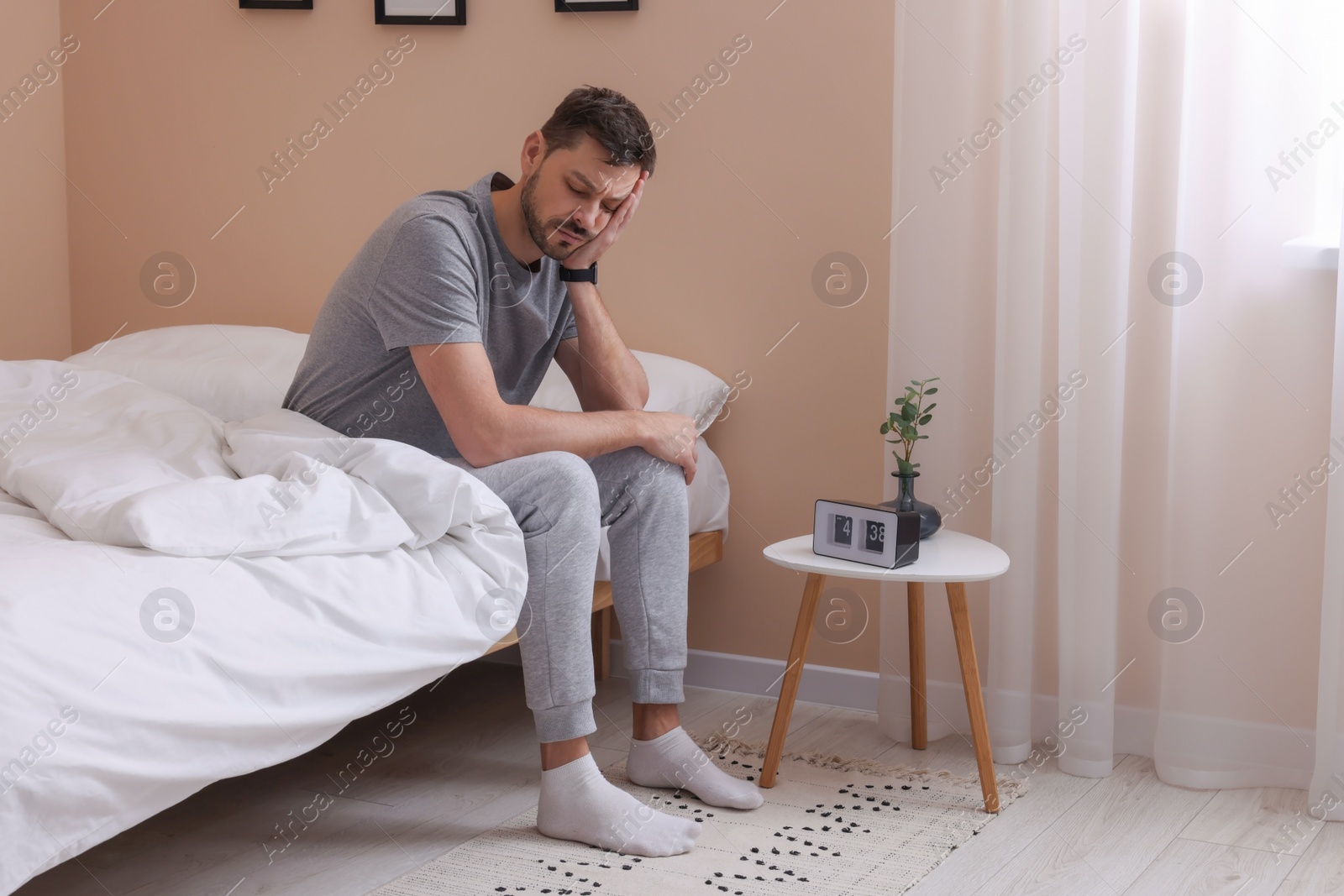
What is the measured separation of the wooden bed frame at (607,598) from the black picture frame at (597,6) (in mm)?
1000

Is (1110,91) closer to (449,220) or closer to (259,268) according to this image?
(449,220)

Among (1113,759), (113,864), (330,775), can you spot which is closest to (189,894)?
(113,864)

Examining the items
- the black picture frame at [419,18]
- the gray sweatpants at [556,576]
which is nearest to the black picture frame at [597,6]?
the black picture frame at [419,18]

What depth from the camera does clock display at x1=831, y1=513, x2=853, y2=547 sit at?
70.2 inches

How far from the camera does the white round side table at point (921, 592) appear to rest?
1.72 m

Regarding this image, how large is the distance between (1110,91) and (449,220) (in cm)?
101

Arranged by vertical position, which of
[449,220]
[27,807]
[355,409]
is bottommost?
[27,807]

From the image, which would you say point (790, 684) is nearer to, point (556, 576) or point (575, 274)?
point (556, 576)

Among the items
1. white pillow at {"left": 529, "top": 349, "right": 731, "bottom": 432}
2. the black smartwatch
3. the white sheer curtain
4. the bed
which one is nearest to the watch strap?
the black smartwatch

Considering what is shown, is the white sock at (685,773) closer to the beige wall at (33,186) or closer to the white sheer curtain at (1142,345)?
the white sheer curtain at (1142,345)

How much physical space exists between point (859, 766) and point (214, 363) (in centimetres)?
135

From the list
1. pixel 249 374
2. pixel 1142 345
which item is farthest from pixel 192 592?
pixel 1142 345

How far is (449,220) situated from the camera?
5.44 feet

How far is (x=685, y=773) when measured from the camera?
174 cm
